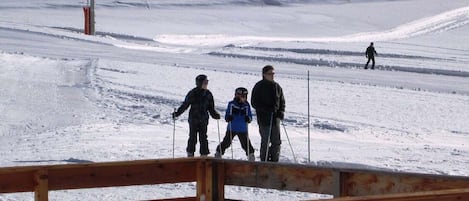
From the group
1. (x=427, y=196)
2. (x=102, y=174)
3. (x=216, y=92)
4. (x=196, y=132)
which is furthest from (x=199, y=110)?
(x=216, y=92)

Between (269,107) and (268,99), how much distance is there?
0.34 feet

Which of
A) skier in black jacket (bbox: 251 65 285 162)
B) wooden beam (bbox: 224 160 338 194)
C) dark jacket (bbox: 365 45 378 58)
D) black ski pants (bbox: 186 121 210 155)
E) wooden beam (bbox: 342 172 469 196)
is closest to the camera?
wooden beam (bbox: 342 172 469 196)

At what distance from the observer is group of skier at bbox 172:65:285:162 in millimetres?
13508

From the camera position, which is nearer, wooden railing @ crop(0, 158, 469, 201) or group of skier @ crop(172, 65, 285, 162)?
wooden railing @ crop(0, 158, 469, 201)

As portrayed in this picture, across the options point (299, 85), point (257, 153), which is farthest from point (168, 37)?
point (257, 153)

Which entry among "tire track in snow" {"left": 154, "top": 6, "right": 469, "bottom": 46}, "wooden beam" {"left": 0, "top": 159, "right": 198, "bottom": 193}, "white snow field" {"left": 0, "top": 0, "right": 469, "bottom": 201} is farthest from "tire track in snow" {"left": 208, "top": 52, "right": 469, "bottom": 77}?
"wooden beam" {"left": 0, "top": 159, "right": 198, "bottom": 193}

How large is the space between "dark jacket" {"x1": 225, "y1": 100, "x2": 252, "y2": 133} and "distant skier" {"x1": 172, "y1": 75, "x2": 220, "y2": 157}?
25cm

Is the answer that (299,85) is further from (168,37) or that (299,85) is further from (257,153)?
(168,37)

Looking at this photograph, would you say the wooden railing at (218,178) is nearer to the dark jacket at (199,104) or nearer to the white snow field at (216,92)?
the white snow field at (216,92)

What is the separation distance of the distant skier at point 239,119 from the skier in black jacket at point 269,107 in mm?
145

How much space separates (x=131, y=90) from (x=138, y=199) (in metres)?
13.4

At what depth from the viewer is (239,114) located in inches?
538

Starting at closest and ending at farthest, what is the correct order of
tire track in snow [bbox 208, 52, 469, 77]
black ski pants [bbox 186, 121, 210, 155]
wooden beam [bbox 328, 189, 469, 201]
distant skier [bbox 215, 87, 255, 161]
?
wooden beam [bbox 328, 189, 469, 201]
distant skier [bbox 215, 87, 255, 161]
black ski pants [bbox 186, 121, 210, 155]
tire track in snow [bbox 208, 52, 469, 77]

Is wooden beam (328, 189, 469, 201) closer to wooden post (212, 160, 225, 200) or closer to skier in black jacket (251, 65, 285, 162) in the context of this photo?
wooden post (212, 160, 225, 200)
